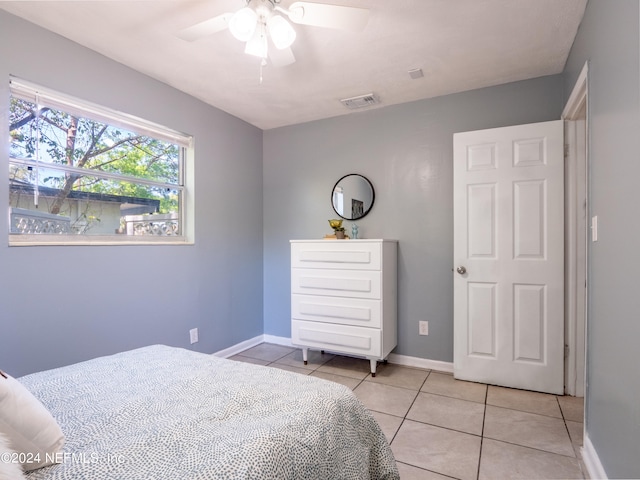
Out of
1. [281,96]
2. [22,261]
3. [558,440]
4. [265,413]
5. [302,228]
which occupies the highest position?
[281,96]

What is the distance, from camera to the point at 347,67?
240cm

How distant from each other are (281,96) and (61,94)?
5.12ft

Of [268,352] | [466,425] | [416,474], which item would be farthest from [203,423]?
[268,352]

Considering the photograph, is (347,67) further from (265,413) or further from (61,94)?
(265,413)

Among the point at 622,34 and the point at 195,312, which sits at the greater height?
the point at 622,34

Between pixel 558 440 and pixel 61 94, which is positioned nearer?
pixel 558 440

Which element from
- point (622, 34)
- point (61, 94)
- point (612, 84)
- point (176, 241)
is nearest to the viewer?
point (622, 34)

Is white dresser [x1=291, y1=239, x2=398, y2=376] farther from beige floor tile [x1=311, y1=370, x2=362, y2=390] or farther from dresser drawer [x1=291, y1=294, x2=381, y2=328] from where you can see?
beige floor tile [x1=311, y1=370, x2=362, y2=390]

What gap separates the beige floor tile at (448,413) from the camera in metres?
1.98

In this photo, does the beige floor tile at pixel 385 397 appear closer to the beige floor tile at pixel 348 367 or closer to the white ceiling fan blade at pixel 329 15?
the beige floor tile at pixel 348 367

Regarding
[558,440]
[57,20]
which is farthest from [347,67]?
[558,440]

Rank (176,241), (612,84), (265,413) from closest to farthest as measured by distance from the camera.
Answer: (265,413), (612,84), (176,241)

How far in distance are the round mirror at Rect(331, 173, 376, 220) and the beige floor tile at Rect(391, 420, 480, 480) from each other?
1.87 metres

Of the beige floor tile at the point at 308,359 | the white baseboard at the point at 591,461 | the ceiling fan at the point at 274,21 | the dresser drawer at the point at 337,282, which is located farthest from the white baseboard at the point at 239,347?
the white baseboard at the point at 591,461
